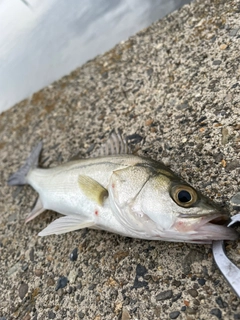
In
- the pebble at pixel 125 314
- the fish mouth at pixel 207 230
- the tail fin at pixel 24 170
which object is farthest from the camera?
the tail fin at pixel 24 170

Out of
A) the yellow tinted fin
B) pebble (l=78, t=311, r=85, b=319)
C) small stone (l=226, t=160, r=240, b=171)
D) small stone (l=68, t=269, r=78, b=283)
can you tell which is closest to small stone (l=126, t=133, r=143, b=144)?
the yellow tinted fin

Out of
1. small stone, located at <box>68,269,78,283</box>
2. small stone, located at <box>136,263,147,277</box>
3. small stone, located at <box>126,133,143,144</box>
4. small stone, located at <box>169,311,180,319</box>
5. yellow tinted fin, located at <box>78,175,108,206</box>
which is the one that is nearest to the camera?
small stone, located at <box>169,311,180,319</box>

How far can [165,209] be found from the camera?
1.83 metres

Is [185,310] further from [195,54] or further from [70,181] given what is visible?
[195,54]

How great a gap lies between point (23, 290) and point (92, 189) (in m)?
0.96

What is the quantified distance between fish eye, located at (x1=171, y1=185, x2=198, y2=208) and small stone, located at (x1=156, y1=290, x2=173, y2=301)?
52 cm

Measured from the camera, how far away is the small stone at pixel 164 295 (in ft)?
6.30

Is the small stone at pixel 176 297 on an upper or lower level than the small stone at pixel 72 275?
lower

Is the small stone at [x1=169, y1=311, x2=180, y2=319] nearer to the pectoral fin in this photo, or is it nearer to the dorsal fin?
the pectoral fin

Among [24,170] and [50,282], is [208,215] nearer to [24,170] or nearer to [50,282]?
[50,282]

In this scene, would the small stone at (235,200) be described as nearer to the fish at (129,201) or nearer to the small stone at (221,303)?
the fish at (129,201)

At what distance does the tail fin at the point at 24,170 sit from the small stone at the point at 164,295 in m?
1.71

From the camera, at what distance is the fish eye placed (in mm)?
1792

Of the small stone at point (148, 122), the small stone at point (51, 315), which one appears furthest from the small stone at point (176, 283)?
the small stone at point (148, 122)
